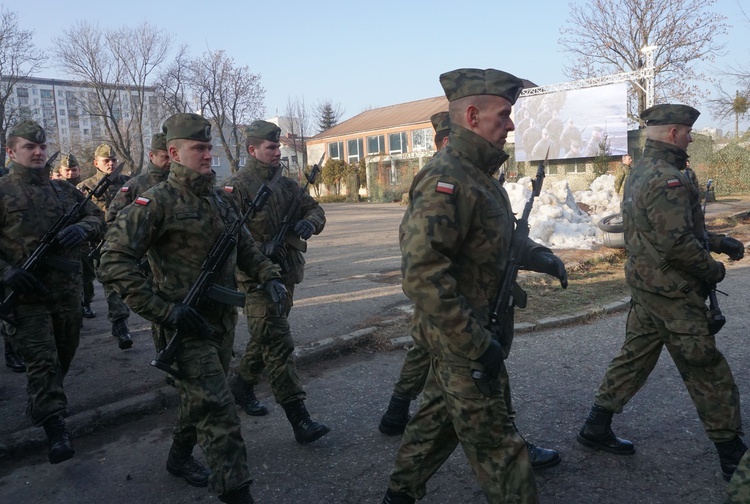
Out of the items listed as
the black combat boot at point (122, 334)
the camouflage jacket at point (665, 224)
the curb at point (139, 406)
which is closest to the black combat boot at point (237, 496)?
the curb at point (139, 406)

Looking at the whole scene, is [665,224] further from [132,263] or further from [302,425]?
[132,263]

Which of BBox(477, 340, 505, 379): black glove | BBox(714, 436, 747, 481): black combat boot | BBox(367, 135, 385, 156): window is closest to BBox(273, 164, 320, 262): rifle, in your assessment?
BBox(477, 340, 505, 379): black glove

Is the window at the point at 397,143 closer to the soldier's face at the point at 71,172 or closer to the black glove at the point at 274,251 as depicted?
the soldier's face at the point at 71,172

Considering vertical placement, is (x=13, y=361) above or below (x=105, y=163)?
below

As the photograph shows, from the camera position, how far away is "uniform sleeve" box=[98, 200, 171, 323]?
9.67 feet

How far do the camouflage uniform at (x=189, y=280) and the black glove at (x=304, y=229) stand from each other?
937 mm

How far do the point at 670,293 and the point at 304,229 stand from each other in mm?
2523

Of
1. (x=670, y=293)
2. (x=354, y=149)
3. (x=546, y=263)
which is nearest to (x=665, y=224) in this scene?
(x=670, y=293)

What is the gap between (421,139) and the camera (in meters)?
47.2

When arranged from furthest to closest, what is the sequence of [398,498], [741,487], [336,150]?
[336,150] < [398,498] < [741,487]

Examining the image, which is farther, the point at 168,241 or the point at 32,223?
the point at 32,223

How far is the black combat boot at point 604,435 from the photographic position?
11.9 ft

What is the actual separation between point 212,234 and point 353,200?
36659 mm

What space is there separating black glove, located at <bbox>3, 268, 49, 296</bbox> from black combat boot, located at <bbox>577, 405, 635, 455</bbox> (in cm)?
381
